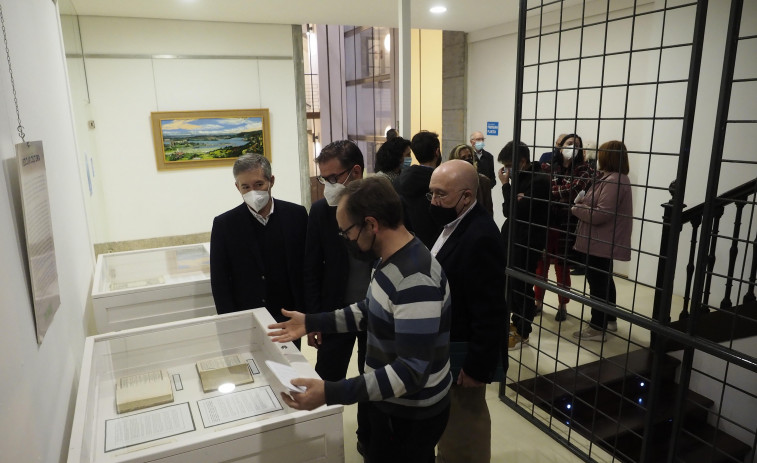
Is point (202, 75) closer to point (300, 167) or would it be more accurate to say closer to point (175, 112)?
point (175, 112)

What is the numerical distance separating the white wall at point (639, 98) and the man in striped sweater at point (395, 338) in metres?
2.30

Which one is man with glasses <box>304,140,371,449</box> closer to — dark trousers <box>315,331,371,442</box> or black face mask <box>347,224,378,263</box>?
dark trousers <box>315,331,371,442</box>

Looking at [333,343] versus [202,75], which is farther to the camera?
[202,75]

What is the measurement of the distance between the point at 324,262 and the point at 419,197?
37.4 inches

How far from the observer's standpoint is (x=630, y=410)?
3186mm

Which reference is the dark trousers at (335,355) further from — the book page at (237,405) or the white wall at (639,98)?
the white wall at (639,98)

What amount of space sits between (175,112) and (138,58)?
0.67 m

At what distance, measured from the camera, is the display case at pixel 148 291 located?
262cm

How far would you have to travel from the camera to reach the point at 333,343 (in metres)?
2.43

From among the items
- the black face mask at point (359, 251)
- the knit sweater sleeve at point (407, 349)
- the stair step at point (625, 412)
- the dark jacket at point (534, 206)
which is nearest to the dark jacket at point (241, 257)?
the black face mask at point (359, 251)

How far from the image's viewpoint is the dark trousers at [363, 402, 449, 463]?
1535 mm

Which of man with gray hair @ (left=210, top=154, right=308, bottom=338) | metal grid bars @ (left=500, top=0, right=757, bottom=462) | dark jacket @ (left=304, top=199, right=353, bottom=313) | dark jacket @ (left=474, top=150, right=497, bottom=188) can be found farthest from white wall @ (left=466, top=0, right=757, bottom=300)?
man with gray hair @ (left=210, top=154, right=308, bottom=338)

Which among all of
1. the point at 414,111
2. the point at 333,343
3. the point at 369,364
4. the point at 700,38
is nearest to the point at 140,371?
the point at 333,343

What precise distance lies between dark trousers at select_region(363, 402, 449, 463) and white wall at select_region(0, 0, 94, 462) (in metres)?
0.90
